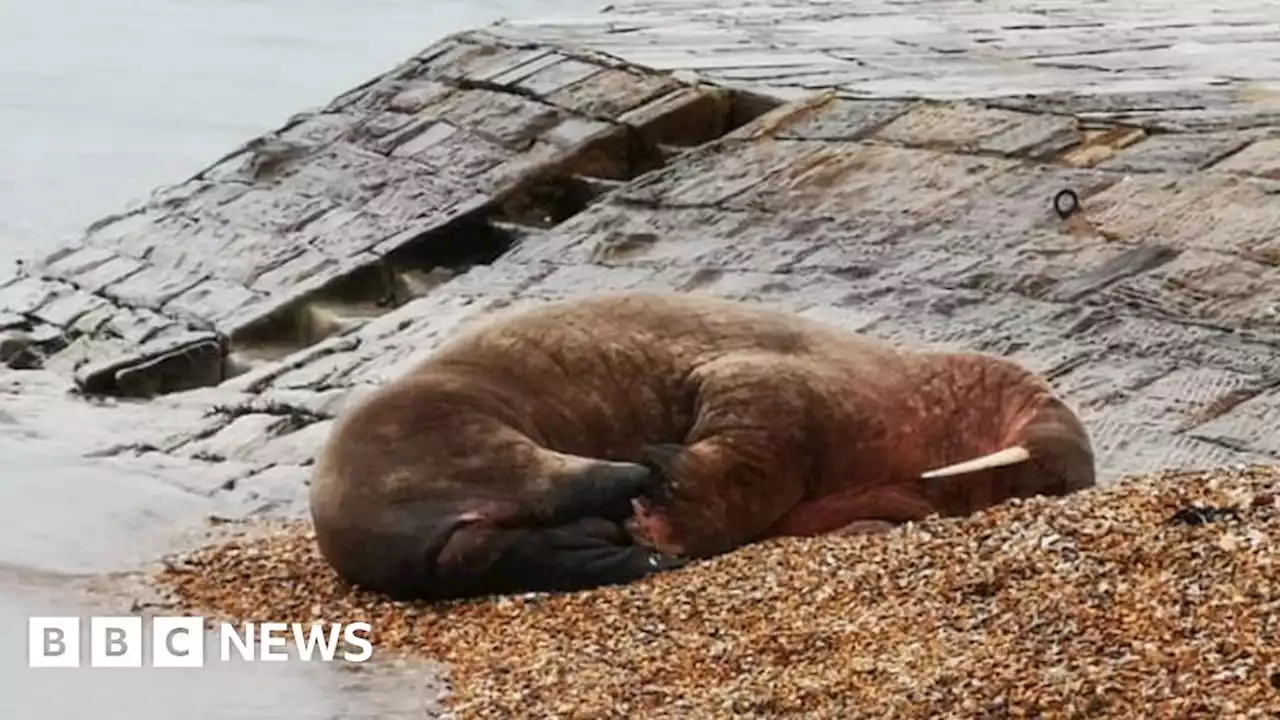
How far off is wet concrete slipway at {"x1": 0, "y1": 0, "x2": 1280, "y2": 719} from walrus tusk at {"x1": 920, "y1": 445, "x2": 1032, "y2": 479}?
0.47 metres

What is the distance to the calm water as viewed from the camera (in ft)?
44.3

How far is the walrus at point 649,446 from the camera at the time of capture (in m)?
4.94

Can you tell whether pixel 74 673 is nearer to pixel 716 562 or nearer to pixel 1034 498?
pixel 716 562

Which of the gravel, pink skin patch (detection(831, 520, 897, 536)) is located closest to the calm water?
pink skin patch (detection(831, 520, 897, 536))

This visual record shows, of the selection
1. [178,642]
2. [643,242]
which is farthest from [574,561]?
[643,242]

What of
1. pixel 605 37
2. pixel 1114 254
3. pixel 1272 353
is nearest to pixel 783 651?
pixel 1272 353

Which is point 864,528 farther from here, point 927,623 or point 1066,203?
point 1066,203

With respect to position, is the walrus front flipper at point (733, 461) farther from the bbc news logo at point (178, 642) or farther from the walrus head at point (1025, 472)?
the bbc news logo at point (178, 642)

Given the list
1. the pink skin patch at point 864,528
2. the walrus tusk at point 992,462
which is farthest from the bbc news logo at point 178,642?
the walrus tusk at point 992,462

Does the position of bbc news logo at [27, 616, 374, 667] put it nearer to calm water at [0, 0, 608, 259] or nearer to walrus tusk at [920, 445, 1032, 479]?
walrus tusk at [920, 445, 1032, 479]

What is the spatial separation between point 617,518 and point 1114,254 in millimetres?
2323

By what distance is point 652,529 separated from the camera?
5004 mm

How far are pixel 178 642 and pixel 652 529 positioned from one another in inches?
39.2

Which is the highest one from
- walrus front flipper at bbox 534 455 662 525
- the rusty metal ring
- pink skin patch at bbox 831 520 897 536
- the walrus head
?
the rusty metal ring
